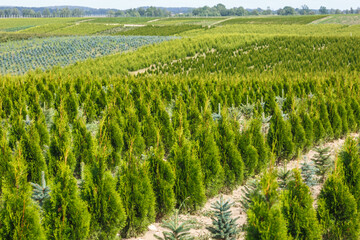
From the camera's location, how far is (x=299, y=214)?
4.05 metres

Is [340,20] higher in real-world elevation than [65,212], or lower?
higher

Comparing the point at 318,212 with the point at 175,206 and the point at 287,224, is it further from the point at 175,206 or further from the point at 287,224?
the point at 175,206

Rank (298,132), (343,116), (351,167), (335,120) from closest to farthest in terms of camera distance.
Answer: (351,167)
(298,132)
(335,120)
(343,116)

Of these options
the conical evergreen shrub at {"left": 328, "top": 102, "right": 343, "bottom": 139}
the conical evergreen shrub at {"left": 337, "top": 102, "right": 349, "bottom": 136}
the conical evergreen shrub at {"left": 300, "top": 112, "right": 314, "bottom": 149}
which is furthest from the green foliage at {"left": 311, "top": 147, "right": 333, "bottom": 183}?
the conical evergreen shrub at {"left": 337, "top": 102, "right": 349, "bottom": 136}

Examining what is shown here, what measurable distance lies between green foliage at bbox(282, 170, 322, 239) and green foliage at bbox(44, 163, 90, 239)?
2494 millimetres

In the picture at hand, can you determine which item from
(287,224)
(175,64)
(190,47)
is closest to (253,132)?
(287,224)

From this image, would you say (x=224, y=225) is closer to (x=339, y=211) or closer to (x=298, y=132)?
(x=339, y=211)

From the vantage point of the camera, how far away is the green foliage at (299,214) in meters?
4.05

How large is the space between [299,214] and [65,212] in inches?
111

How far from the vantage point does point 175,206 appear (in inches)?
223

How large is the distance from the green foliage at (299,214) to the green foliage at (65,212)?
249cm

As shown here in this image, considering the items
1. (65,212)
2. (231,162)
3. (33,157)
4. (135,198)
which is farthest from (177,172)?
(33,157)

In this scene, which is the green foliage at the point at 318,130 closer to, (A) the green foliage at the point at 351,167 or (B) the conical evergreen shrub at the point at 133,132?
(A) the green foliage at the point at 351,167

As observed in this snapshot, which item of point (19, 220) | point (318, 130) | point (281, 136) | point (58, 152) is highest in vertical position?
point (19, 220)
